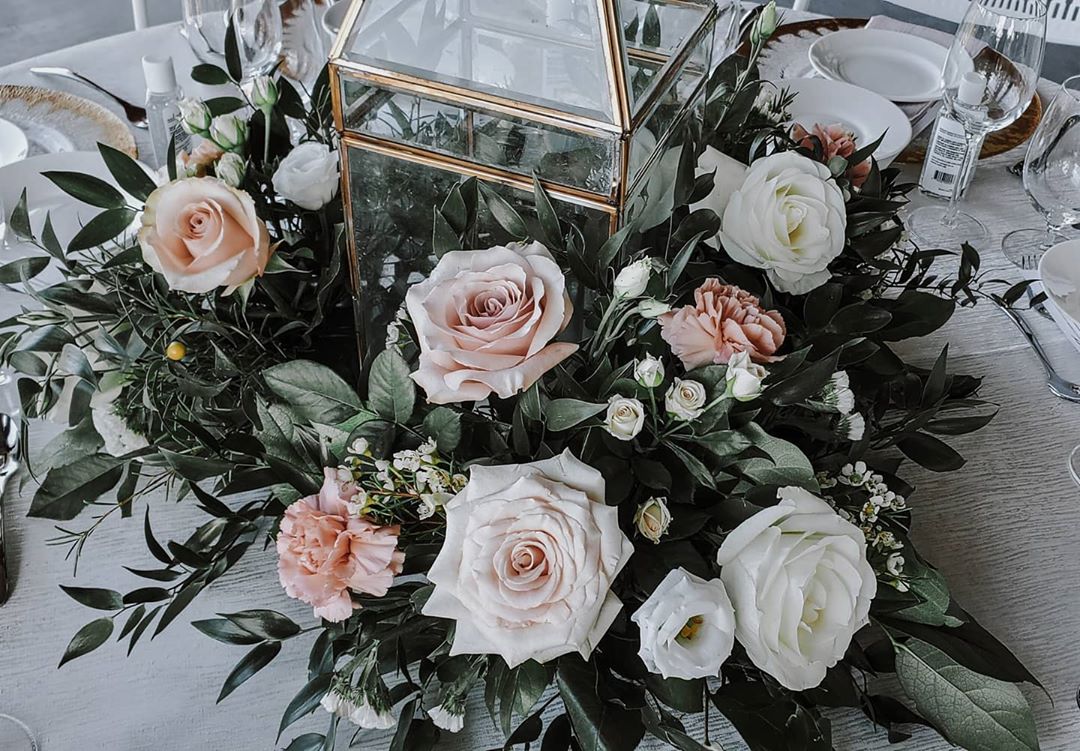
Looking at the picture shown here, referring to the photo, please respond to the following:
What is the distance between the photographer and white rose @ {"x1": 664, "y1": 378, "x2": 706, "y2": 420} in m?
0.55

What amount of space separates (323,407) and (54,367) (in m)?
0.23

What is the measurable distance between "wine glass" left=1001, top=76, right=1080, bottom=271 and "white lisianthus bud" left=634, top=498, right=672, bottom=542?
2.12 feet

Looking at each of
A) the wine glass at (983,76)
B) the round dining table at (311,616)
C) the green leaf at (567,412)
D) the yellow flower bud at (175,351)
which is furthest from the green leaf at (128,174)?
the wine glass at (983,76)

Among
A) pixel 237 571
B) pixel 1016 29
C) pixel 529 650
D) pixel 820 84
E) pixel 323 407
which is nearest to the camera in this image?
pixel 529 650

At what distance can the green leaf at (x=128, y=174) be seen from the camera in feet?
2.35

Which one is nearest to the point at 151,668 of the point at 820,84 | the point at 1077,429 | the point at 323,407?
the point at 323,407

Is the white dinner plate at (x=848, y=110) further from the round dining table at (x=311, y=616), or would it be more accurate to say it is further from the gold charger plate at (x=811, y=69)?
the round dining table at (x=311, y=616)

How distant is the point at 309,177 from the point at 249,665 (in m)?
0.33

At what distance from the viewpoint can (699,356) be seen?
0.61m

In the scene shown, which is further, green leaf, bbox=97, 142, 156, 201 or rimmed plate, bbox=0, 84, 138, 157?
rimmed plate, bbox=0, 84, 138, 157

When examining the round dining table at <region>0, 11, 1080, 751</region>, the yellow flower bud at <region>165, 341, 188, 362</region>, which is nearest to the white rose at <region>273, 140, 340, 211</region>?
the yellow flower bud at <region>165, 341, 188, 362</region>

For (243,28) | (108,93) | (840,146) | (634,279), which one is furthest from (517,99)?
(108,93)

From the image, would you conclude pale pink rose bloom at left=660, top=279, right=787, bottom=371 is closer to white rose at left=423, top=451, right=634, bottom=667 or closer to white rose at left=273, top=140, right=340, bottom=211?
white rose at left=423, top=451, right=634, bottom=667

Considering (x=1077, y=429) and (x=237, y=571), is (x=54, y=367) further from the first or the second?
(x=1077, y=429)
